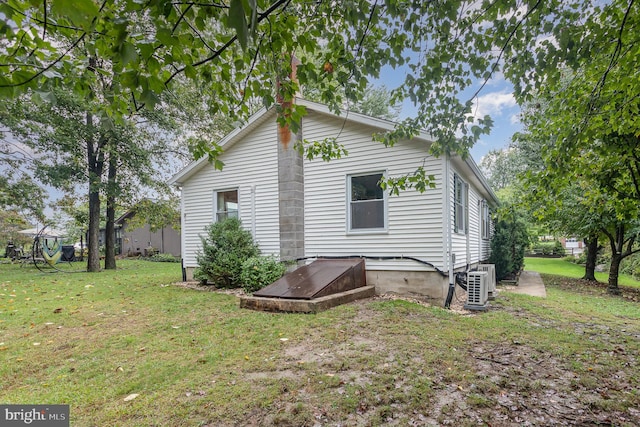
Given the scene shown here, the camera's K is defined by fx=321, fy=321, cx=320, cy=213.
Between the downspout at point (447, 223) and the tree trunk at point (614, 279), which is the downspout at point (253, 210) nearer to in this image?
the downspout at point (447, 223)

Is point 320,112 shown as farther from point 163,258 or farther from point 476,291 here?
point 163,258

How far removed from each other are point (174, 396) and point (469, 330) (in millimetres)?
4101

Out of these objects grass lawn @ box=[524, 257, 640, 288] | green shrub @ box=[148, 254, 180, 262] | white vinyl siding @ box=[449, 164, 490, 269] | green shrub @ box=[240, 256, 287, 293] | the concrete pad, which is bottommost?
grass lawn @ box=[524, 257, 640, 288]

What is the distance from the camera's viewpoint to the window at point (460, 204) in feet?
25.8

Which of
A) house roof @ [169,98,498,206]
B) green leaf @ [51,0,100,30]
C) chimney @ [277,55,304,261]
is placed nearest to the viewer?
green leaf @ [51,0,100,30]

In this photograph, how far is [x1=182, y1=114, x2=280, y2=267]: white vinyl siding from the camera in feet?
29.2

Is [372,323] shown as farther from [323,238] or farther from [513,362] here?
[323,238]

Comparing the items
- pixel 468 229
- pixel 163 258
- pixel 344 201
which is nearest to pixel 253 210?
pixel 344 201

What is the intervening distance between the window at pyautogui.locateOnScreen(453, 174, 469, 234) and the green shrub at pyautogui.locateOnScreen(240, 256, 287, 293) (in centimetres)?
449

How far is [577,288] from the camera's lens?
36.9ft

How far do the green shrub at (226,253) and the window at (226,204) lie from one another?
1190mm

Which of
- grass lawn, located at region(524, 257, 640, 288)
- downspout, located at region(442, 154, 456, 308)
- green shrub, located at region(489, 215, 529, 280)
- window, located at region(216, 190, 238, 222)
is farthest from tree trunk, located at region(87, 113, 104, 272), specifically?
grass lawn, located at region(524, 257, 640, 288)

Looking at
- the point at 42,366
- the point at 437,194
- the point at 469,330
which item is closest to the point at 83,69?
the point at 42,366

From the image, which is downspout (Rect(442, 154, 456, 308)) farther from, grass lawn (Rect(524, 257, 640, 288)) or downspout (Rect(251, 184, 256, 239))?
grass lawn (Rect(524, 257, 640, 288))
